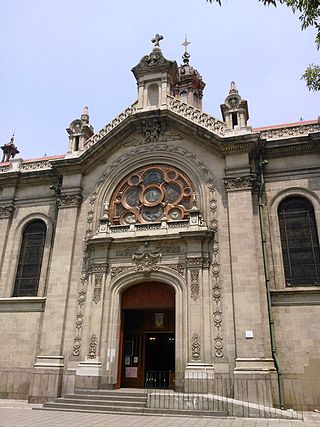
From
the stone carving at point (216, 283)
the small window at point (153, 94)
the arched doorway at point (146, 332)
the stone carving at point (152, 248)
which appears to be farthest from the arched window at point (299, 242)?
the small window at point (153, 94)

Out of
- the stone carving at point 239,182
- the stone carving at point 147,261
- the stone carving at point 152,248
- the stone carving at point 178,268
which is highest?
the stone carving at point 239,182

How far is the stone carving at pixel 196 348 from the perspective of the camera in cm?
1681

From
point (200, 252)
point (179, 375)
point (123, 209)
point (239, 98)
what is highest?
point (239, 98)

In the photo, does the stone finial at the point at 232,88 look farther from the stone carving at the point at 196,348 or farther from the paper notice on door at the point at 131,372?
the paper notice on door at the point at 131,372

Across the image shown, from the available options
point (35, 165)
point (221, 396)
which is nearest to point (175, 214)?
point (221, 396)

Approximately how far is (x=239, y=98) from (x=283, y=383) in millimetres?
14680

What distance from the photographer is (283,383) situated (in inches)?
636

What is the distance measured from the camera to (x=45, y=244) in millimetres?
22203

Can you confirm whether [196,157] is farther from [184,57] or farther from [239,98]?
[184,57]

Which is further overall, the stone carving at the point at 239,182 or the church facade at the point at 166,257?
the stone carving at the point at 239,182

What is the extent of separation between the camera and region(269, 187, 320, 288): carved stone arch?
1798cm

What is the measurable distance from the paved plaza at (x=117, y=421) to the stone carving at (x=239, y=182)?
1024 cm

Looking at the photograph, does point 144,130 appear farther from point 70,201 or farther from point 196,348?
point 196,348

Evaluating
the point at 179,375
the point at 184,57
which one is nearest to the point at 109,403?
the point at 179,375
